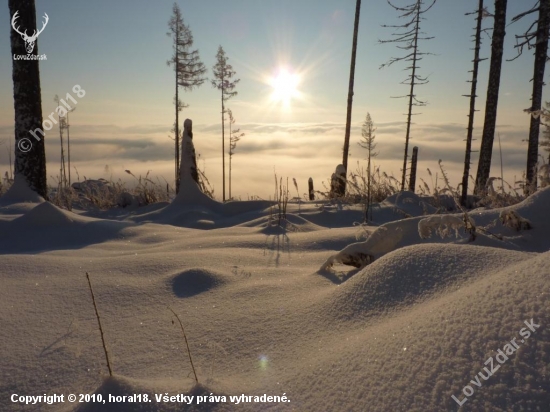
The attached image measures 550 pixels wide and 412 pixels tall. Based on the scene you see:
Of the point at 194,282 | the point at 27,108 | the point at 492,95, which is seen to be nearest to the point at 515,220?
the point at 194,282

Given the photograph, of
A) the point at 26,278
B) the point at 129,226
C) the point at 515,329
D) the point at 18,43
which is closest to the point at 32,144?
the point at 18,43

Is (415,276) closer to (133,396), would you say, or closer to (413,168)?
(133,396)

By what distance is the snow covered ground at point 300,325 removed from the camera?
93 centimetres

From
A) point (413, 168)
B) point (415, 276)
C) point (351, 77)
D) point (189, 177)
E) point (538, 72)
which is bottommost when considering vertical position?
point (415, 276)

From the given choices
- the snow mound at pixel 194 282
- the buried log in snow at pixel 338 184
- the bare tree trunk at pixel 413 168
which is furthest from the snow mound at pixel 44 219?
the bare tree trunk at pixel 413 168

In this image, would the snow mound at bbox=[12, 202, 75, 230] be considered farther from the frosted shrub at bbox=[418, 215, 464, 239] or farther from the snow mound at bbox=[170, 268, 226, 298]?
the frosted shrub at bbox=[418, 215, 464, 239]

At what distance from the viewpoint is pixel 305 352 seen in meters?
1.34

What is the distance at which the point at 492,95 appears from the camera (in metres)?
8.77

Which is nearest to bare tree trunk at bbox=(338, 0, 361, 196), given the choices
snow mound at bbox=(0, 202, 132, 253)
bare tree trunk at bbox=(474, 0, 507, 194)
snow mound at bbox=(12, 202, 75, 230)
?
bare tree trunk at bbox=(474, 0, 507, 194)

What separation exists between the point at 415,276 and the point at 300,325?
51cm

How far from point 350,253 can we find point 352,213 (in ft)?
9.35

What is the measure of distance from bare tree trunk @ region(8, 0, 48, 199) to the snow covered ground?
3445 mm

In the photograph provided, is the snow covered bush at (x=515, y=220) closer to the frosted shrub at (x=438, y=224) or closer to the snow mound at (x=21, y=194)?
the frosted shrub at (x=438, y=224)

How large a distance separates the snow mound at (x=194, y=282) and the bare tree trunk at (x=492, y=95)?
7434mm
